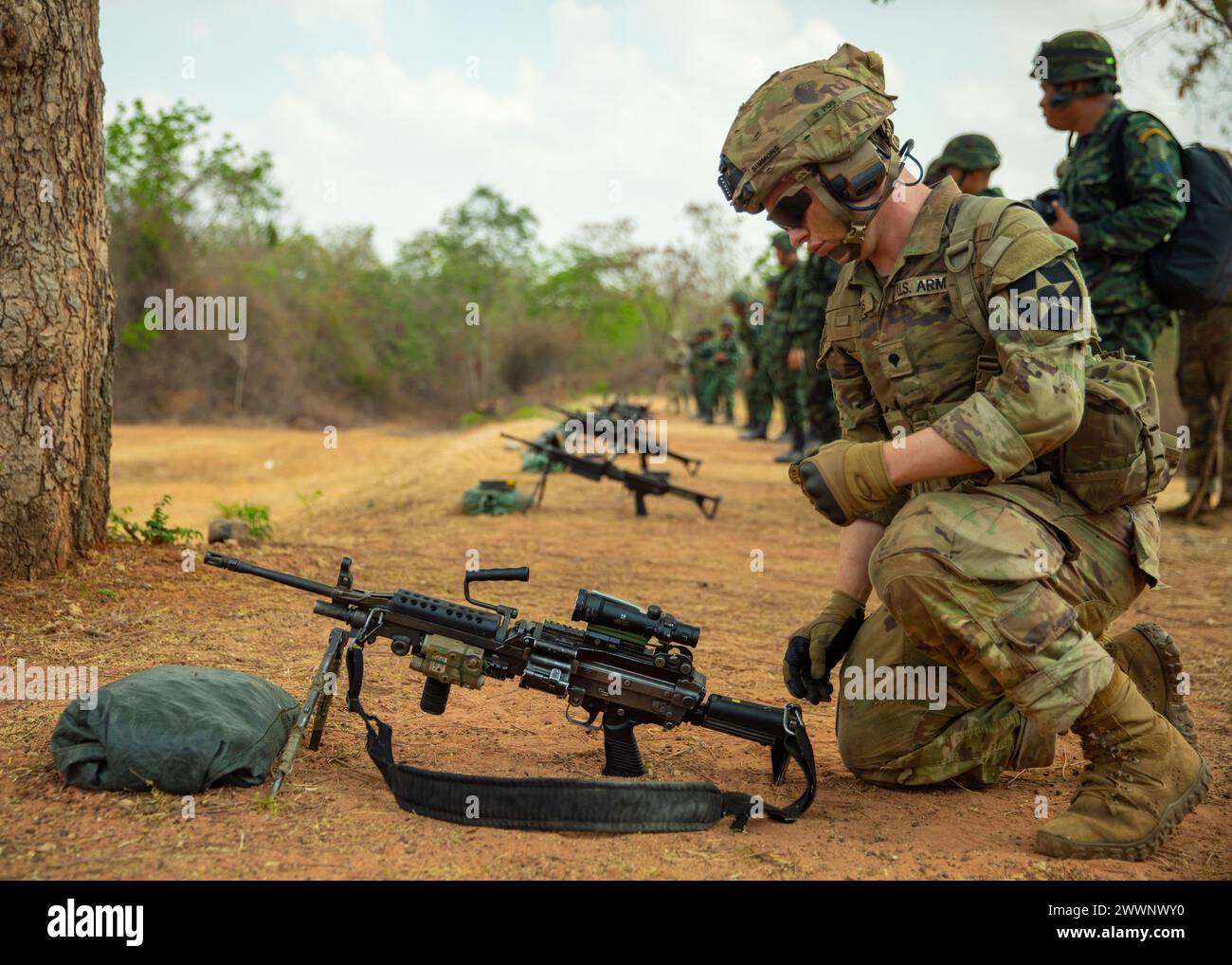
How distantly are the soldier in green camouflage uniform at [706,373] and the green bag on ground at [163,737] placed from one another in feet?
68.6

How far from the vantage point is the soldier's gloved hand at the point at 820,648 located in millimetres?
3277

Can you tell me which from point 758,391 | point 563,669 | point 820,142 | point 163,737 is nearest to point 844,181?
point 820,142

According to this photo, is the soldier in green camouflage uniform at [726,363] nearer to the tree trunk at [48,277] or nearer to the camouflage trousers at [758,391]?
the camouflage trousers at [758,391]

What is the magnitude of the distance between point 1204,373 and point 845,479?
650 centimetres

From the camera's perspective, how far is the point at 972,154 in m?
7.31

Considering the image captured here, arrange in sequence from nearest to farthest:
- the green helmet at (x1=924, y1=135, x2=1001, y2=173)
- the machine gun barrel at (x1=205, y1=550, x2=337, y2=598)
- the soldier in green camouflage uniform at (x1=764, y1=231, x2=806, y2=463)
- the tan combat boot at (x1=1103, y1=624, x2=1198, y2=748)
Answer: the machine gun barrel at (x1=205, y1=550, x2=337, y2=598)
the tan combat boot at (x1=1103, y1=624, x2=1198, y2=748)
the green helmet at (x1=924, y1=135, x2=1001, y2=173)
the soldier in green camouflage uniform at (x1=764, y1=231, x2=806, y2=463)

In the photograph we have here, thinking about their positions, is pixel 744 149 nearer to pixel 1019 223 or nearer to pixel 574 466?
pixel 1019 223

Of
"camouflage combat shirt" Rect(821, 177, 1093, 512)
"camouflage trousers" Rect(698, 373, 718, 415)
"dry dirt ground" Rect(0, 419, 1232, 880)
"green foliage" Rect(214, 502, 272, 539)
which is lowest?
"dry dirt ground" Rect(0, 419, 1232, 880)

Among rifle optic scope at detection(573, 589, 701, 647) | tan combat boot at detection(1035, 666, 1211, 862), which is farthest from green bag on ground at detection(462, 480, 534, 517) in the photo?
tan combat boot at detection(1035, 666, 1211, 862)

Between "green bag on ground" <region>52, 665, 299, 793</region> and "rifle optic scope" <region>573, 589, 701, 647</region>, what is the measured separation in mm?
942

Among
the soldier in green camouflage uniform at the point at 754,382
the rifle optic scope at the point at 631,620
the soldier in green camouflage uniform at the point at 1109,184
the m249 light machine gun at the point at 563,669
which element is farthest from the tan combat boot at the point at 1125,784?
the soldier in green camouflage uniform at the point at 754,382

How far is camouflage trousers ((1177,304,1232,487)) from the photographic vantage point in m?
7.78

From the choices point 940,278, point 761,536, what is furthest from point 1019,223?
point 761,536

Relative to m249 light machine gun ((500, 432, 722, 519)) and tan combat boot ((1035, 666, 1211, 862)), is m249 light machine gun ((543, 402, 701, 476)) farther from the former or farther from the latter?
tan combat boot ((1035, 666, 1211, 862))
